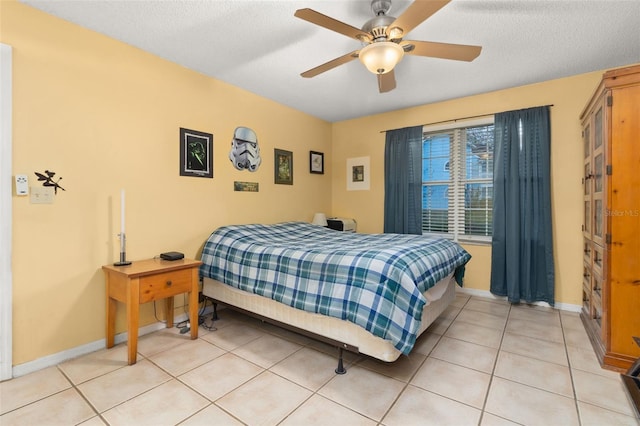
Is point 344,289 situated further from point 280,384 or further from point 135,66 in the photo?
point 135,66

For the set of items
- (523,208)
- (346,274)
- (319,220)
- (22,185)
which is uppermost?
(22,185)

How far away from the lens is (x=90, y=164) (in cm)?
227

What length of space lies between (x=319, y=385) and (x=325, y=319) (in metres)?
0.39

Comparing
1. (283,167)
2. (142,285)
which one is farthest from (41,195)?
(283,167)

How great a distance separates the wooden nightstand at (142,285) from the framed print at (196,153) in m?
0.95

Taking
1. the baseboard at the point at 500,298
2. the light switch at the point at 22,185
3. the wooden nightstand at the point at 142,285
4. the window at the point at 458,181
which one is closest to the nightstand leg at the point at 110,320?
the wooden nightstand at the point at 142,285

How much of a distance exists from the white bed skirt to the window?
1.14 metres

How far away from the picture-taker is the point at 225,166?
3.23m

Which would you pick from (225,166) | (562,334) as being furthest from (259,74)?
(562,334)

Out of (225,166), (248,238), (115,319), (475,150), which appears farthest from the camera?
(475,150)

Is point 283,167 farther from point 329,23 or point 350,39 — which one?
point 329,23

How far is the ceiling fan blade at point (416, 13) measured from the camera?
1.50 m

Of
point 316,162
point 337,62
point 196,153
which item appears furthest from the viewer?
point 316,162

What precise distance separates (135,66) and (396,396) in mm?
3175
